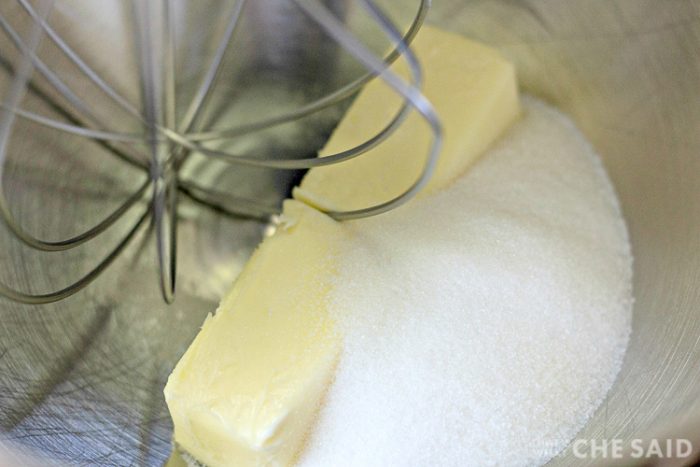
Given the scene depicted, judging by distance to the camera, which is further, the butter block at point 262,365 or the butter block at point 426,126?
the butter block at point 426,126

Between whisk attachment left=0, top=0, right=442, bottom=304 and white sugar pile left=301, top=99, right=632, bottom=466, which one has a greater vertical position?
whisk attachment left=0, top=0, right=442, bottom=304

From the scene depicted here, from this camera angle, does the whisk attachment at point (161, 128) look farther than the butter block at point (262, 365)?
Yes

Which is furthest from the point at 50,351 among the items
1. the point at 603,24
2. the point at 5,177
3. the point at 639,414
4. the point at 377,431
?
the point at 603,24

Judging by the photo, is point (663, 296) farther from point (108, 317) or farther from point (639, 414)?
point (108, 317)

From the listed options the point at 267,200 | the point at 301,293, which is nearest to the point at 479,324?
the point at 301,293

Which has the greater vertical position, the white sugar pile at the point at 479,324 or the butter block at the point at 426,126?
the butter block at the point at 426,126
